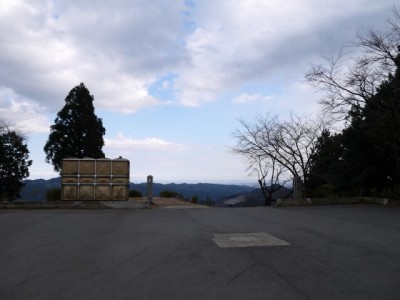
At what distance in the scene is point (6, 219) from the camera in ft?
44.2

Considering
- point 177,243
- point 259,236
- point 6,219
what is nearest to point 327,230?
point 259,236

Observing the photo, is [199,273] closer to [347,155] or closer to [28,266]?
[28,266]

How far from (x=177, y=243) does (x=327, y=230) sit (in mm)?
3907

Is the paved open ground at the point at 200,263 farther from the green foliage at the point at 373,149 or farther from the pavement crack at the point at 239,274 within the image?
the green foliage at the point at 373,149

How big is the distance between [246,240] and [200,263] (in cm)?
222

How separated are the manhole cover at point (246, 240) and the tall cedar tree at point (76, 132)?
28551 millimetres

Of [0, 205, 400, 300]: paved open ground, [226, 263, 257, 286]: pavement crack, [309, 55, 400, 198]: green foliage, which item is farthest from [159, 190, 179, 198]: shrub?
[226, 263, 257, 286]: pavement crack

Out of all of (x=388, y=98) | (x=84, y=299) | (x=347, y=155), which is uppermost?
(x=388, y=98)

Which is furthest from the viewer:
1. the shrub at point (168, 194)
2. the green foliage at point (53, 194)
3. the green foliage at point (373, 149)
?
the shrub at point (168, 194)

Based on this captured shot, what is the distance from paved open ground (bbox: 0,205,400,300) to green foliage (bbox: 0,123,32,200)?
23213 millimetres

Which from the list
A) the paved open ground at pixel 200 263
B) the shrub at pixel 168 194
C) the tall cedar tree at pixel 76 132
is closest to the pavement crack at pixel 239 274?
the paved open ground at pixel 200 263

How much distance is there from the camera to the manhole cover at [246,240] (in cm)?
812

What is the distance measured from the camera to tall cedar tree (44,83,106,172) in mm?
35656

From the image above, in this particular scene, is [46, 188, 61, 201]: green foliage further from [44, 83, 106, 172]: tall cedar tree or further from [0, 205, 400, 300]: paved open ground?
[0, 205, 400, 300]: paved open ground
